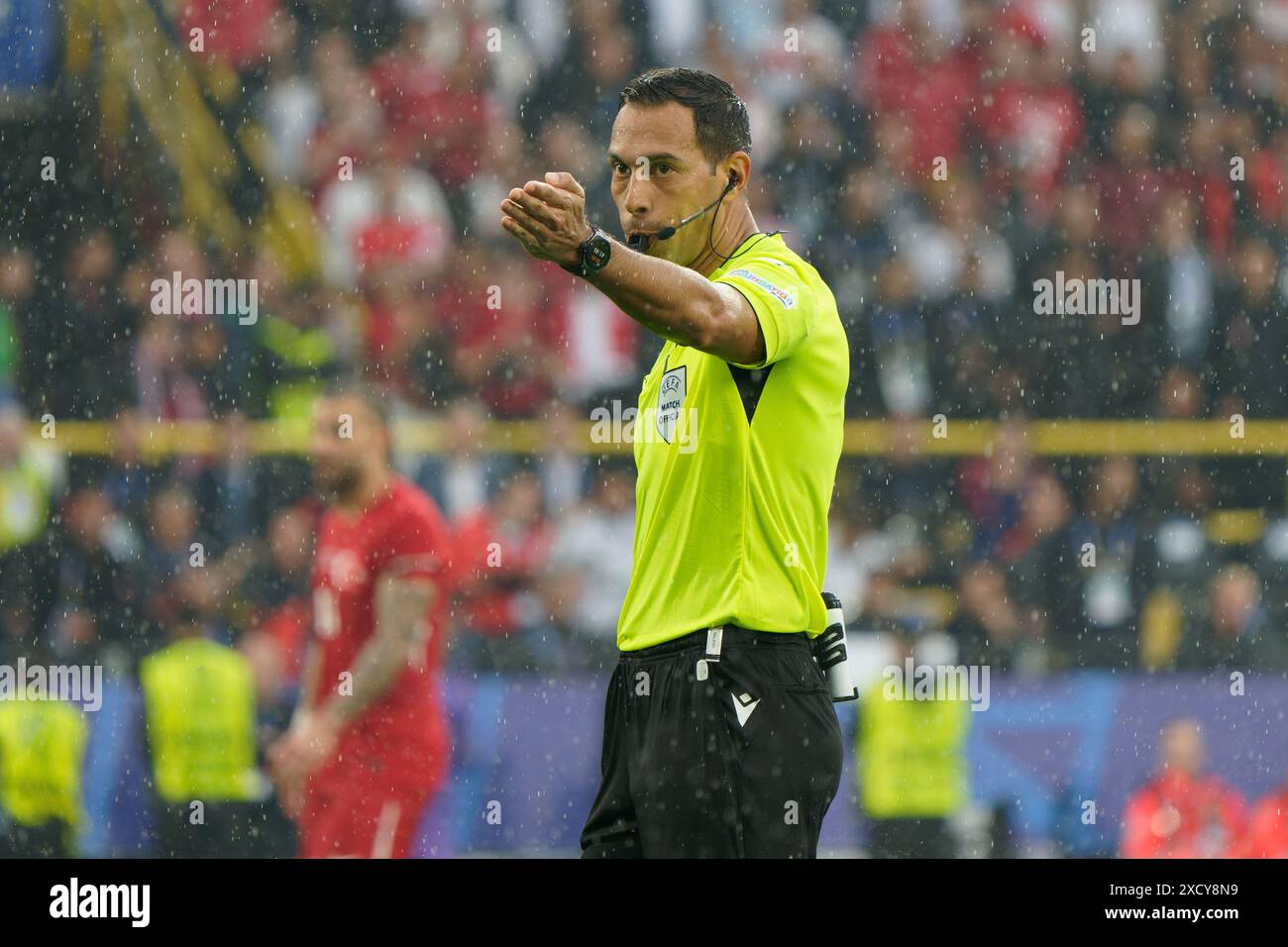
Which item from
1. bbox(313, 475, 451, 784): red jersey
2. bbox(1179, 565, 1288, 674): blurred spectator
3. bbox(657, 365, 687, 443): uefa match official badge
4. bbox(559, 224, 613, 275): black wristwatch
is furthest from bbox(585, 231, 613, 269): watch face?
bbox(1179, 565, 1288, 674): blurred spectator

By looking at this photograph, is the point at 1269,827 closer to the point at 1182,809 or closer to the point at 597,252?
the point at 1182,809

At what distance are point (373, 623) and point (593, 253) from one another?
3.09m

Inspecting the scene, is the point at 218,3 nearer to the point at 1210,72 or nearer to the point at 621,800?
the point at 1210,72

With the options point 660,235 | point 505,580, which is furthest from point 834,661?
point 505,580

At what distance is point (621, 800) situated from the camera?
3379 mm

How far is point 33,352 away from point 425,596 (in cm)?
378

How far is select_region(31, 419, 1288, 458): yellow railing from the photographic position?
8.55 meters

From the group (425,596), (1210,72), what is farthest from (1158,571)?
(425,596)

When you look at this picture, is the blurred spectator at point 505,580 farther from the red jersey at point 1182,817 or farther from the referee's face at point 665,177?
the referee's face at point 665,177

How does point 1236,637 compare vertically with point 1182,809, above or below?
above

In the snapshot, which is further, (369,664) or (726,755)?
(369,664)

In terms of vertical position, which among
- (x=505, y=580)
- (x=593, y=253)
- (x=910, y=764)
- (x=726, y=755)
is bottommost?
(x=910, y=764)

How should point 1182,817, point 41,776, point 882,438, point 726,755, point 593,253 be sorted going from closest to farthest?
point 593,253 → point 726,755 → point 41,776 → point 1182,817 → point 882,438

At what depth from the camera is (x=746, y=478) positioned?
10.9 ft
